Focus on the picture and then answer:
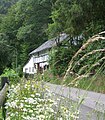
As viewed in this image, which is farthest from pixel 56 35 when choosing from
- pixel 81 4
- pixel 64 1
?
pixel 81 4

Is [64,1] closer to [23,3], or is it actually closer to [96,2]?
[96,2]

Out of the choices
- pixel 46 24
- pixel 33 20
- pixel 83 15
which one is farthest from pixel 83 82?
pixel 33 20

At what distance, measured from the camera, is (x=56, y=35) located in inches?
1537

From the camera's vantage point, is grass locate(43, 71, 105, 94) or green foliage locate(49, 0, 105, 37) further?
green foliage locate(49, 0, 105, 37)

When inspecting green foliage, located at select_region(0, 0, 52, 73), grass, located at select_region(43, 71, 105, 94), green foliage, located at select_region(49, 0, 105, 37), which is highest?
green foliage, located at select_region(0, 0, 52, 73)

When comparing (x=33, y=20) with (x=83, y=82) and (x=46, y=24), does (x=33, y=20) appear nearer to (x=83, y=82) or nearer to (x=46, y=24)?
(x=46, y=24)

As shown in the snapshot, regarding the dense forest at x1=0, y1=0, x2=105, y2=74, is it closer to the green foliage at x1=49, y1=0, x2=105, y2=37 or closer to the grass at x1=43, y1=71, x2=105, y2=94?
the green foliage at x1=49, y1=0, x2=105, y2=37

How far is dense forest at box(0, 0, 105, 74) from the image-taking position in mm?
→ 28438

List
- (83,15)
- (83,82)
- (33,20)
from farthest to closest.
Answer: (33,20), (83,15), (83,82)

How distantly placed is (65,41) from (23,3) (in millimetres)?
28499

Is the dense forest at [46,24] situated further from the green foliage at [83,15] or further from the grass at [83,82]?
the grass at [83,82]

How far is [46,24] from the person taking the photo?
66062mm

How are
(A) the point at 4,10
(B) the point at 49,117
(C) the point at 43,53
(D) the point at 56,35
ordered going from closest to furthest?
1. (B) the point at 49,117
2. (D) the point at 56,35
3. (C) the point at 43,53
4. (A) the point at 4,10

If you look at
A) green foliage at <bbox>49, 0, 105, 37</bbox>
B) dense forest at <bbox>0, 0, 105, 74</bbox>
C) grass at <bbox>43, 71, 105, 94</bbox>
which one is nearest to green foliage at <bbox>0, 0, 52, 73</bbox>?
dense forest at <bbox>0, 0, 105, 74</bbox>
